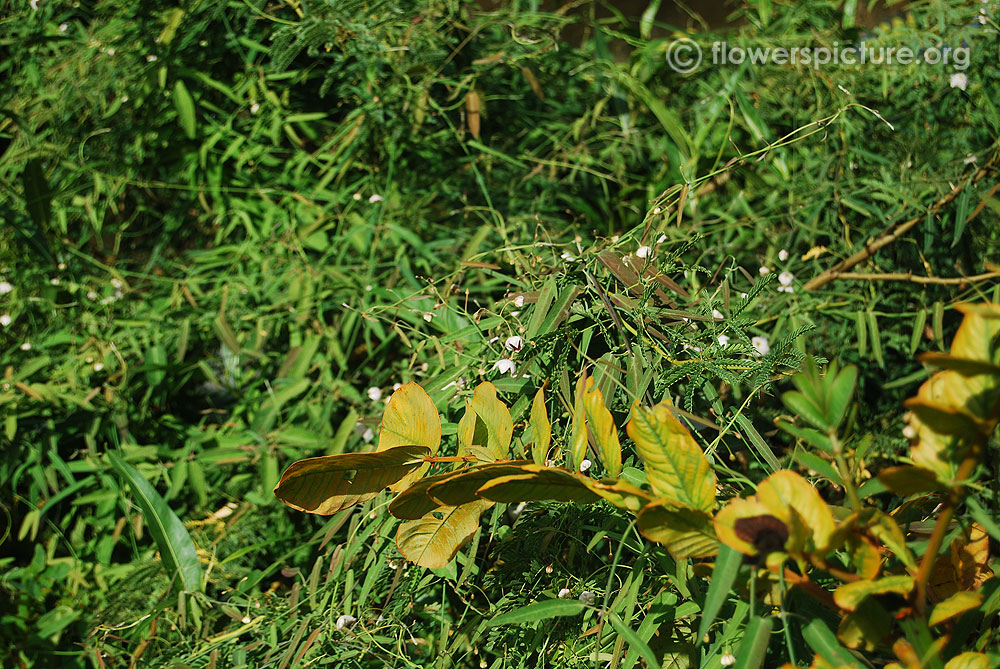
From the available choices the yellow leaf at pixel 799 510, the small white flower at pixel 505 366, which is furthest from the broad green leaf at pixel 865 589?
the small white flower at pixel 505 366

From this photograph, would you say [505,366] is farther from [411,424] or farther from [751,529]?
[751,529]

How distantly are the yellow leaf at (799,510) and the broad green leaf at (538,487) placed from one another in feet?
0.44

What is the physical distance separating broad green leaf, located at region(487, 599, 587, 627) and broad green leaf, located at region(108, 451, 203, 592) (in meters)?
0.62

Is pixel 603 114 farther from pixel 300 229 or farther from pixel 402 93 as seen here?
pixel 300 229

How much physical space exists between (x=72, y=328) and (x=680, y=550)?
143 centimetres

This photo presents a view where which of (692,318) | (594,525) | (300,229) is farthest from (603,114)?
(594,525)

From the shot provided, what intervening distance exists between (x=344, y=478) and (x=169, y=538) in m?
0.69

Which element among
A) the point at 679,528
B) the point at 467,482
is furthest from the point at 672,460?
the point at 467,482

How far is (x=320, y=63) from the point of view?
169cm

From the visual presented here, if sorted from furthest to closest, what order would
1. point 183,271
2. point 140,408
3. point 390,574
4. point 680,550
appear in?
point 183,271 → point 140,408 → point 390,574 → point 680,550

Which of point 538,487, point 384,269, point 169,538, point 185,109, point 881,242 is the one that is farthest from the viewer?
point 185,109

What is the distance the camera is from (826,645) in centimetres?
55

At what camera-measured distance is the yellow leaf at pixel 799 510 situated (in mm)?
504

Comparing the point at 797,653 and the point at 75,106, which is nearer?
the point at 797,653
